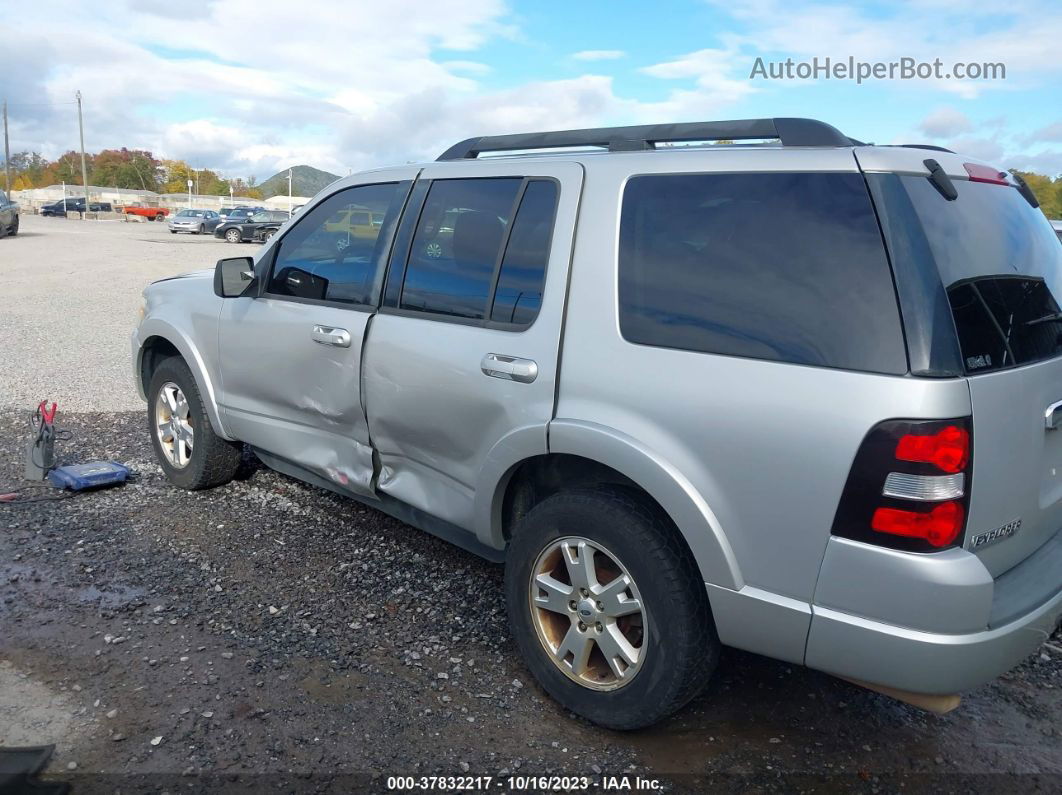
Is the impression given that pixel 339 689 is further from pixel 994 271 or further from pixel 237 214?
pixel 237 214

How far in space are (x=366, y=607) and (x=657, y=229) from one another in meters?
2.14

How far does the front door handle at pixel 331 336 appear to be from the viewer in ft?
12.8

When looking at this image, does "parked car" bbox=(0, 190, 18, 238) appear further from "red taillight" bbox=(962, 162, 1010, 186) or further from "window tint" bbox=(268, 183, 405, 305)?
"red taillight" bbox=(962, 162, 1010, 186)

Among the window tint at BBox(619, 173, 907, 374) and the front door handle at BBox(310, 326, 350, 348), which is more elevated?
the window tint at BBox(619, 173, 907, 374)

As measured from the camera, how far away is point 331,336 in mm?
3973

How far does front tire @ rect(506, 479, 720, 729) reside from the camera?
2766mm

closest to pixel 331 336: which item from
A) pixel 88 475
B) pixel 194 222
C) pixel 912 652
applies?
pixel 88 475

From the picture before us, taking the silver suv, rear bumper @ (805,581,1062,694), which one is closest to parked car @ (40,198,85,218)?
the silver suv

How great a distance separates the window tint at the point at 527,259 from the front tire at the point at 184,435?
8.00 ft

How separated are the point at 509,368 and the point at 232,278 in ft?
6.82

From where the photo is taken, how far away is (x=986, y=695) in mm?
3408

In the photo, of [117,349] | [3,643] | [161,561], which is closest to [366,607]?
[161,561]

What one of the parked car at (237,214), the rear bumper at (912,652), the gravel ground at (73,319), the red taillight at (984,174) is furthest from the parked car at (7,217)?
the rear bumper at (912,652)

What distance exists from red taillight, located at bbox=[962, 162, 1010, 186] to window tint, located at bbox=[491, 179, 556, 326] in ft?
4.49
